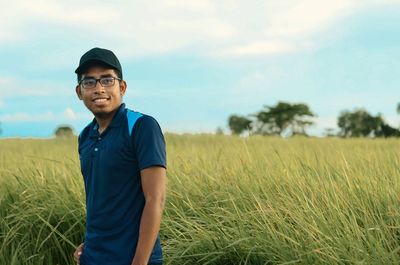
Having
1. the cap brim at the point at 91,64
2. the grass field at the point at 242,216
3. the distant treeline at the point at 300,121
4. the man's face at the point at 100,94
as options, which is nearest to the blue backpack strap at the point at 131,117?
the man's face at the point at 100,94

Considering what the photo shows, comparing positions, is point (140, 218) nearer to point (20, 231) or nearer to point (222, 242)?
point (222, 242)

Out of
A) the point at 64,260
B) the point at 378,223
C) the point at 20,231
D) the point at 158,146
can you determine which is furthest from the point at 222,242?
Answer: the point at 20,231

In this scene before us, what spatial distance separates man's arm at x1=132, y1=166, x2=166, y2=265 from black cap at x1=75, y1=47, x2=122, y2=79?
56cm

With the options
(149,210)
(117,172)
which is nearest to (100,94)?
(117,172)

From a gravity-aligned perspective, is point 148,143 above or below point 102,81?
below

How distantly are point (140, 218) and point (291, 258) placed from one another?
111cm

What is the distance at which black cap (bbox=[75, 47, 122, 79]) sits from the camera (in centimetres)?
255

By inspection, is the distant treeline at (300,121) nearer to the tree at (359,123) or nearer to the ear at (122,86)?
the tree at (359,123)

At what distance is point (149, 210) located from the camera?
2346 mm

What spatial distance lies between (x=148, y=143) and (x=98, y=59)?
0.50m

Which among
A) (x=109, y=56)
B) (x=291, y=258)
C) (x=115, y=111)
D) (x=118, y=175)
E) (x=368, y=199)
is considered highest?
(x=109, y=56)

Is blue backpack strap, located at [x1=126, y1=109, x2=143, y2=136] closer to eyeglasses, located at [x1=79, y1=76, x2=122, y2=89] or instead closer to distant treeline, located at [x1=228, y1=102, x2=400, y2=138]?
eyeglasses, located at [x1=79, y1=76, x2=122, y2=89]

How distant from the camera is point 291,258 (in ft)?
10.4

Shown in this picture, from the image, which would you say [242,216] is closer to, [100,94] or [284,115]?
[100,94]
